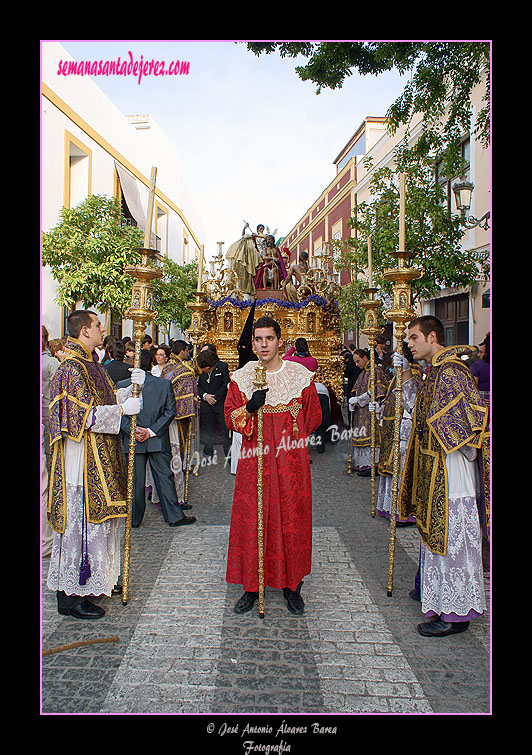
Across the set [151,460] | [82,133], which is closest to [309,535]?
[151,460]

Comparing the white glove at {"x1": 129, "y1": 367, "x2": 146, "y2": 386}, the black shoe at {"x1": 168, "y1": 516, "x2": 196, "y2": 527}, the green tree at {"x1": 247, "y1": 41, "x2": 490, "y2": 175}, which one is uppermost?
the green tree at {"x1": 247, "y1": 41, "x2": 490, "y2": 175}

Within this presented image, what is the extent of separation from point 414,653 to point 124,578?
2.06 meters

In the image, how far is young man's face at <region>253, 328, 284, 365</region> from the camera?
357 centimetres

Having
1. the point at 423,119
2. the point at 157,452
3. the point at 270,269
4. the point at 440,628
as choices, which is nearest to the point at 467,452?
the point at 440,628

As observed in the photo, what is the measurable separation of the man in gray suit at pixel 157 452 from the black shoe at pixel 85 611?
1828mm

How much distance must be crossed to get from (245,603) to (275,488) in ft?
2.83

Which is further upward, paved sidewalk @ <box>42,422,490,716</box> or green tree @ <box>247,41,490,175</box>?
green tree @ <box>247,41,490,175</box>

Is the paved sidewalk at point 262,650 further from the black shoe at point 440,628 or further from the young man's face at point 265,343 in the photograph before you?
the young man's face at point 265,343

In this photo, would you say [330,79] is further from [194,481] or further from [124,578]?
[124,578]

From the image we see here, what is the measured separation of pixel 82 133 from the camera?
46.5 feet

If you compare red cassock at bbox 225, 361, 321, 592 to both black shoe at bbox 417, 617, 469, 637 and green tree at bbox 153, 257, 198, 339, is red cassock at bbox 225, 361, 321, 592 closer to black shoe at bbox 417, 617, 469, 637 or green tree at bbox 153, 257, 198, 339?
black shoe at bbox 417, 617, 469, 637

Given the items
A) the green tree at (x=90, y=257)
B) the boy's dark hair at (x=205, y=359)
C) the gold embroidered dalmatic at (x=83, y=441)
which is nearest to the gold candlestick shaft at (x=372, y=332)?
the boy's dark hair at (x=205, y=359)

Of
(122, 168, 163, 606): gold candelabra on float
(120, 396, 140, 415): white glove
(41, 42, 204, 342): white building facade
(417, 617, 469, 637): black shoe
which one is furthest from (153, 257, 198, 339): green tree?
(417, 617, 469, 637): black shoe

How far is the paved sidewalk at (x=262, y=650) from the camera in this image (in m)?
2.60
